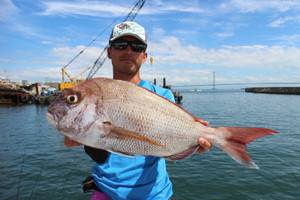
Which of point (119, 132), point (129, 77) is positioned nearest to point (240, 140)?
point (119, 132)

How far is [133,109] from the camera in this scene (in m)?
2.69

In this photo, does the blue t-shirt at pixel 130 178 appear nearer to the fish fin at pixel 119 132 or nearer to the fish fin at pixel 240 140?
the fish fin at pixel 119 132

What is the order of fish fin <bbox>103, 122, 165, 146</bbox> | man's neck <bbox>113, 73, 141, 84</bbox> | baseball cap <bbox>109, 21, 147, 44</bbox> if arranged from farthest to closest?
man's neck <bbox>113, 73, 141, 84</bbox> < baseball cap <bbox>109, 21, 147, 44</bbox> < fish fin <bbox>103, 122, 165, 146</bbox>

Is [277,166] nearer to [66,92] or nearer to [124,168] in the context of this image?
[124,168]

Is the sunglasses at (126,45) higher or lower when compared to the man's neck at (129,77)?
higher

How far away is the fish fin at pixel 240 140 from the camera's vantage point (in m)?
2.71

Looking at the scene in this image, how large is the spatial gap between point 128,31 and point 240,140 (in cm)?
176

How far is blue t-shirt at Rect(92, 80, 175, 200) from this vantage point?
3.27 m

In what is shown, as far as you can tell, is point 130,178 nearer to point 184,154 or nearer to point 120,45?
point 184,154

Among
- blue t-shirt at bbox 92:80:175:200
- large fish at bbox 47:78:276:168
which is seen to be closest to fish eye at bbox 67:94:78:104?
large fish at bbox 47:78:276:168

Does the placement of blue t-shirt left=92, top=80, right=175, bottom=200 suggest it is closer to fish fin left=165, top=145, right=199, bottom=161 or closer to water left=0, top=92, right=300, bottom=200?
fish fin left=165, top=145, right=199, bottom=161

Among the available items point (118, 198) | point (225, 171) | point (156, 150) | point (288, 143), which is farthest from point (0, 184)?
point (288, 143)

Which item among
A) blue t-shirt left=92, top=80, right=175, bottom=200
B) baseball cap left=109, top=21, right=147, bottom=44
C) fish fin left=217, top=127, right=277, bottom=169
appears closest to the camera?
fish fin left=217, top=127, right=277, bottom=169

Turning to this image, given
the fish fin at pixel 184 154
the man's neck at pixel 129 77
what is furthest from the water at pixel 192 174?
the fish fin at pixel 184 154
